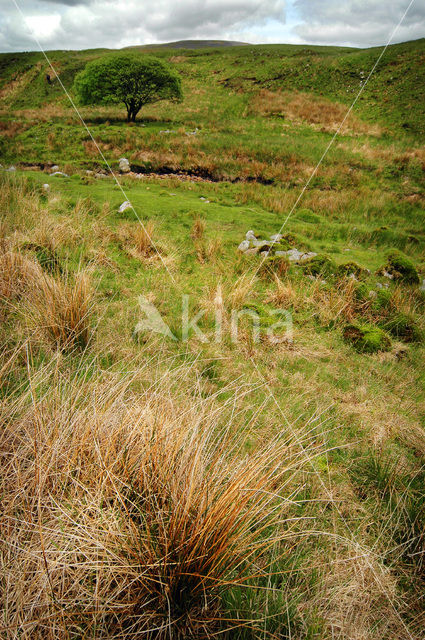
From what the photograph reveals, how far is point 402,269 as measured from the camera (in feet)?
19.2

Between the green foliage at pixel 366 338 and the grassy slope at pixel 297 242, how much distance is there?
0.12 m

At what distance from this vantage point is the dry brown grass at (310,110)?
20.0 meters

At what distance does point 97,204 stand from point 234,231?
308 cm

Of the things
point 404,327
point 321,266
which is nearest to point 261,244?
point 321,266

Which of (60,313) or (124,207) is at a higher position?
(124,207)

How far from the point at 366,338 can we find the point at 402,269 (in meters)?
2.64

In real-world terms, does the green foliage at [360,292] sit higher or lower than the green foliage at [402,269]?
lower

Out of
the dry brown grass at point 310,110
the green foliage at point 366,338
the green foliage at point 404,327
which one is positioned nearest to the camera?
the green foliage at point 366,338

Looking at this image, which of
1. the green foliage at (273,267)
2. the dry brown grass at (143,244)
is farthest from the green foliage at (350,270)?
the dry brown grass at (143,244)

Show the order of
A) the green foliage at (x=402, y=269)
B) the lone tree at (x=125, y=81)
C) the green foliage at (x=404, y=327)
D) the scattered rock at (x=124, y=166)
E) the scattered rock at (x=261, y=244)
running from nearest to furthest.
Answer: the green foliage at (x=404, y=327), the green foliage at (x=402, y=269), the scattered rock at (x=261, y=244), the scattered rock at (x=124, y=166), the lone tree at (x=125, y=81)

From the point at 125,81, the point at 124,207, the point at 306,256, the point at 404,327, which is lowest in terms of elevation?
the point at 404,327

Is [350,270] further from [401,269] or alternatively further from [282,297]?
[282,297]

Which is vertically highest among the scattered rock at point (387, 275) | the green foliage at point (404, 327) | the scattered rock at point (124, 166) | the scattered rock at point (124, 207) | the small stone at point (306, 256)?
the scattered rock at point (124, 166)

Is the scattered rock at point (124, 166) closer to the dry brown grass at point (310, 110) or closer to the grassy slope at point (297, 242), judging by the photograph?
the grassy slope at point (297, 242)
